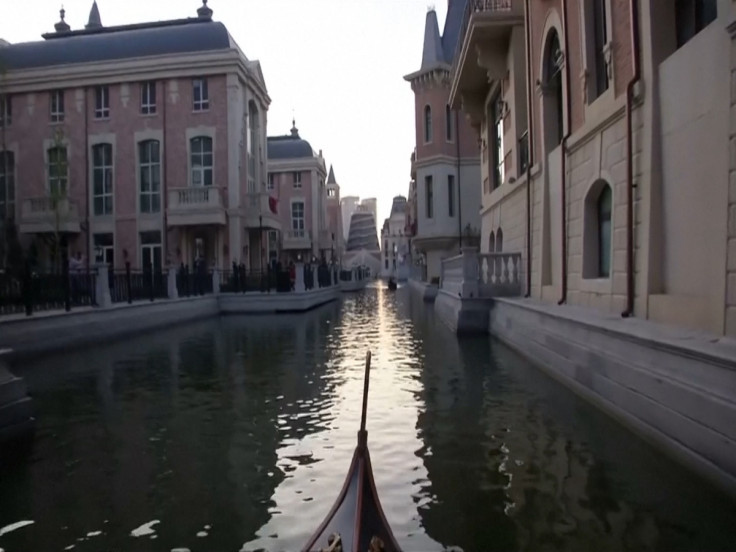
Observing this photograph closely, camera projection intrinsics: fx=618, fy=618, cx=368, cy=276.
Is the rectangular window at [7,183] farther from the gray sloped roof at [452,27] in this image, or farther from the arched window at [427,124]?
the gray sloped roof at [452,27]

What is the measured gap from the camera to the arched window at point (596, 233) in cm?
939

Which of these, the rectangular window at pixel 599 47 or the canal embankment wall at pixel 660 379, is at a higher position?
the rectangular window at pixel 599 47

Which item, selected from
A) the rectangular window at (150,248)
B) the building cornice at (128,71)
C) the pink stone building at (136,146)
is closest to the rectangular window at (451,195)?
the pink stone building at (136,146)

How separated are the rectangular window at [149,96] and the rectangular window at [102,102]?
73.3 inches

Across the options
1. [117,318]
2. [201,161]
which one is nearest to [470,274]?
[117,318]

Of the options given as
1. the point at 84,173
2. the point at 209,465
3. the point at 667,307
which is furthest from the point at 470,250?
the point at 84,173

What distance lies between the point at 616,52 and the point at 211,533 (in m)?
7.84

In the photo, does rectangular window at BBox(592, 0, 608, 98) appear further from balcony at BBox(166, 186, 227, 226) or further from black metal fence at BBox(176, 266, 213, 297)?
balcony at BBox(166, 186, 227, 226)

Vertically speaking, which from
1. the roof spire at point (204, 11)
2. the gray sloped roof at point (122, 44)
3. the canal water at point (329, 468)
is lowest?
the canal water at point (329, 468)

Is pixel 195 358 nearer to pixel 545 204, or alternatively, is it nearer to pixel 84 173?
pixel 545 204

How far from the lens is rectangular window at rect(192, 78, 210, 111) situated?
29672 millimetres

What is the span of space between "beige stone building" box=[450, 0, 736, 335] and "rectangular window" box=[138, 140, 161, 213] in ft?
68.6

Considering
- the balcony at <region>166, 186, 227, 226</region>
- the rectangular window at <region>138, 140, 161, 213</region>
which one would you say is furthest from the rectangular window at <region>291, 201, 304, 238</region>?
the balcony at <region>166, 186, 227, 226</region>

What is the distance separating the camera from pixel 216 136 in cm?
2955
